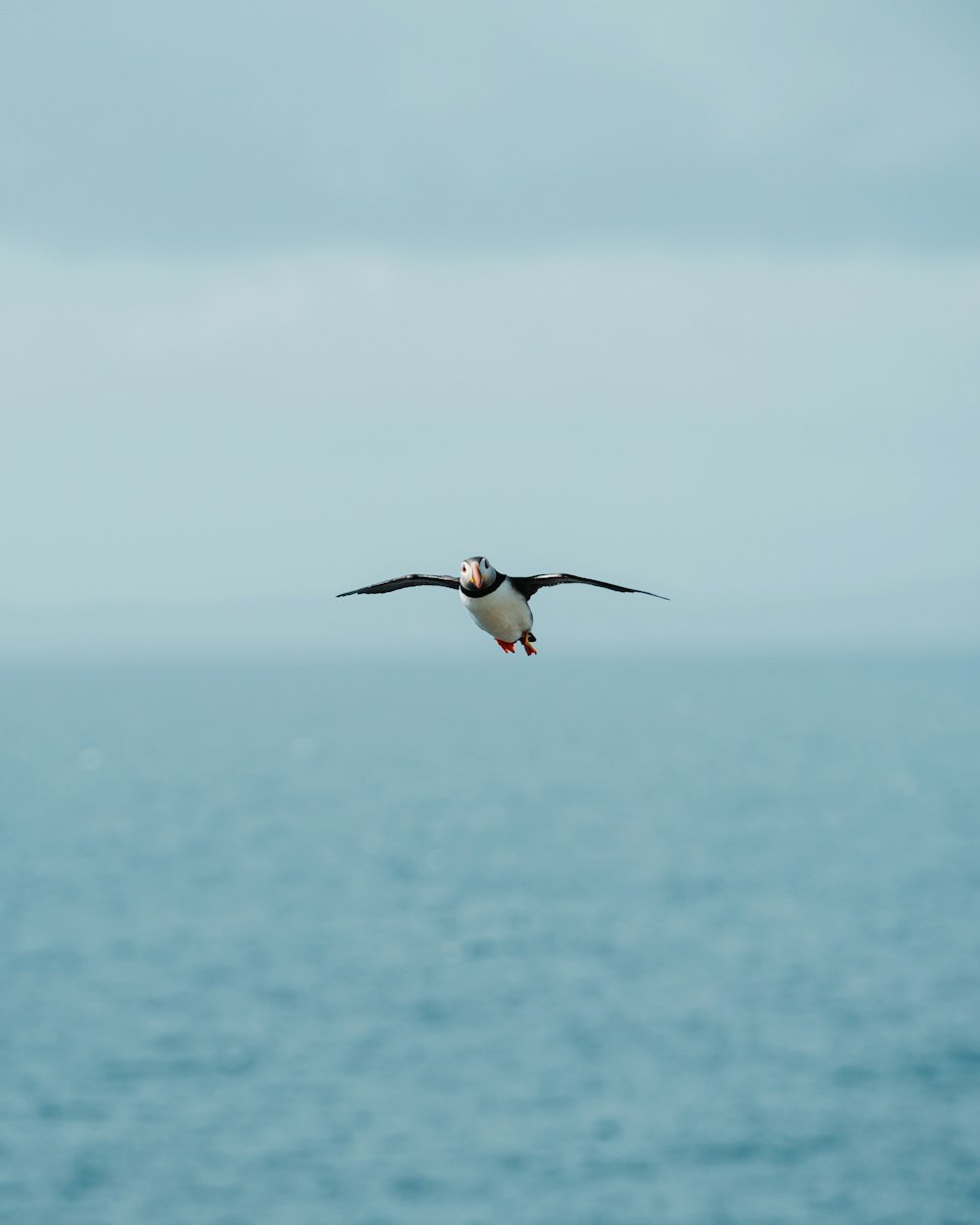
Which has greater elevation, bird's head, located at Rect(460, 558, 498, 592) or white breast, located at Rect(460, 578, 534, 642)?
bird's head, located at Rect(460, 558, 498, 592)

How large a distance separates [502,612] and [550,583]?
0.75 m

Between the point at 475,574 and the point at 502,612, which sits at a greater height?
the point at 475,574

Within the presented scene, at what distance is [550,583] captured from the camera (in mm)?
24688

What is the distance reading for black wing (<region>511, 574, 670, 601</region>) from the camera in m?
23.2

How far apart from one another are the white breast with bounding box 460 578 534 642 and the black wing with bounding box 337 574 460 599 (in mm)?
254

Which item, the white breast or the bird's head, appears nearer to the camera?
the bird's head

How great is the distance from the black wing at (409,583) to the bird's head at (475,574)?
29cm

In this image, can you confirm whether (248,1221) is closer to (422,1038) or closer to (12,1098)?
(12,1098)

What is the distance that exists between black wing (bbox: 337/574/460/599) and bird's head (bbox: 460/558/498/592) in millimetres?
287

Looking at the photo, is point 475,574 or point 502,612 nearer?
point 475,574

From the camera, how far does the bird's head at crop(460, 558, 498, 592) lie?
2397 cm

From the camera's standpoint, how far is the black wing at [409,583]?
24453mm

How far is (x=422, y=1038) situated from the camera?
7844 inches

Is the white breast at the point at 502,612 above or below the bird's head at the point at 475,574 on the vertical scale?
below
